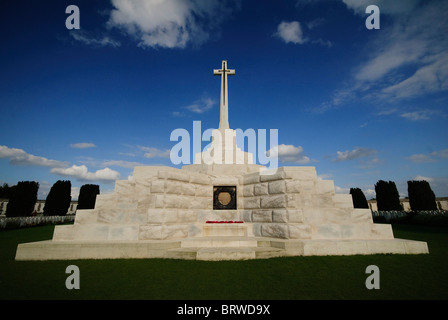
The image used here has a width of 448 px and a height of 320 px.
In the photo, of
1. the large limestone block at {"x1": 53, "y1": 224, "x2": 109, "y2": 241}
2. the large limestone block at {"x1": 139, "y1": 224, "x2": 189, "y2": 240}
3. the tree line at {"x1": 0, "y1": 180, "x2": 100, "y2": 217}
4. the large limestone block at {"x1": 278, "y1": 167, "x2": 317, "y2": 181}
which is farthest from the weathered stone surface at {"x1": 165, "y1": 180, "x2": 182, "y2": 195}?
the tree line at {"x1": 0, "y1": 180, "x2": 100, "y2": 217}

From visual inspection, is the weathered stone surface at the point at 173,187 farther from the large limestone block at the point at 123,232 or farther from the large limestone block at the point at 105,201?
the large limestone block at the point at 105,201

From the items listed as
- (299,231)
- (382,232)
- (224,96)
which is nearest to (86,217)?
(299,231)

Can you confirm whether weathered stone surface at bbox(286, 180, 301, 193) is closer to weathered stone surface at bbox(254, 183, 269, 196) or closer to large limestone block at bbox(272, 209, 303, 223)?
large limestone block at bbox(272, 209, 303, 223)

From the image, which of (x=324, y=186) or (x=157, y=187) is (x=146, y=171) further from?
(x=324, y=186)

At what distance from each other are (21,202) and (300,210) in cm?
Answer: 3092

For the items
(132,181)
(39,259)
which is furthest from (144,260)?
(132,181)

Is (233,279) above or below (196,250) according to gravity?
below

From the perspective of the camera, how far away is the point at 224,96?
14188 millimetres

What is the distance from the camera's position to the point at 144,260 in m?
6.46

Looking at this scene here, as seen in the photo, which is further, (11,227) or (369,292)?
(11,227)

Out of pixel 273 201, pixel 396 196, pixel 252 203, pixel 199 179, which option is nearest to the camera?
pixel 273 201

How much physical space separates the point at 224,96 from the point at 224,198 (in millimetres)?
7005

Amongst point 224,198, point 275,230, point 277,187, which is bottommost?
point 275,230
